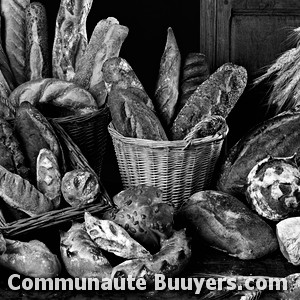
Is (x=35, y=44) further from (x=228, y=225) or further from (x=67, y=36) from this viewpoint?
(x=228, y=225)

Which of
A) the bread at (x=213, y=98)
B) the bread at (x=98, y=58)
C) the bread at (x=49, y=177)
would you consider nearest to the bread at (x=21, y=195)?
the bread at (x=49, y=177)

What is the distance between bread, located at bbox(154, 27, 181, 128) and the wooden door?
0.23 m

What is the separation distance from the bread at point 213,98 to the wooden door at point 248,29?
0.67ft

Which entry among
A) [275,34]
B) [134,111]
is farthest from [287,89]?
[134,111]

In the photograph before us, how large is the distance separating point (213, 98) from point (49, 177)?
625mm

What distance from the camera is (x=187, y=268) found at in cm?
197

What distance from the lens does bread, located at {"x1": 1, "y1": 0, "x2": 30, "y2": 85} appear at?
270cm

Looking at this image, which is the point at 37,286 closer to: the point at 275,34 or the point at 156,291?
the point at 156,291

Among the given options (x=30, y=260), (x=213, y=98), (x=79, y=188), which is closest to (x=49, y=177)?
(x=79, y=188)

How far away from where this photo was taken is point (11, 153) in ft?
7.04

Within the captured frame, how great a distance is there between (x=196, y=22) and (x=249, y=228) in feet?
4.61

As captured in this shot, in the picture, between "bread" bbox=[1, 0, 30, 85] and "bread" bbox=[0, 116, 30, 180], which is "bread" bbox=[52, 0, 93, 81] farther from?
"bread" bbox=[0, 116, 30, 180]

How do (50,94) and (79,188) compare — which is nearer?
(79,188)

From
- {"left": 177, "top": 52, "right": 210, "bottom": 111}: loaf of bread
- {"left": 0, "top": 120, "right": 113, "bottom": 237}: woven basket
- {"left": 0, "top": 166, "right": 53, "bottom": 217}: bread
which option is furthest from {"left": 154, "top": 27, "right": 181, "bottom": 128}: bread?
{"left": 0, "top": 166, "right": 53, "bottom": 217}: bread
